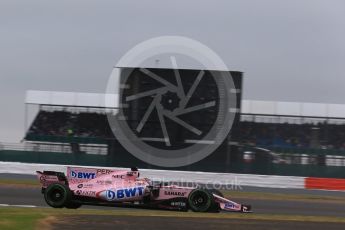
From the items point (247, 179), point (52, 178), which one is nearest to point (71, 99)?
point (247, 179)

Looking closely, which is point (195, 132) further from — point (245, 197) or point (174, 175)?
point (245, 197)

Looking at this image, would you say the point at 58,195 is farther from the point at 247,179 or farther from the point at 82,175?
the point at 247,179

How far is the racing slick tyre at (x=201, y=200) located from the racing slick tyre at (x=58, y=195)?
237 cm

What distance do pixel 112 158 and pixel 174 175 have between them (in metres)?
2.65

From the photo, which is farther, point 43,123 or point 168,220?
point 43,123

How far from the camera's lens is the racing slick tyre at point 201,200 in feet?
38.1

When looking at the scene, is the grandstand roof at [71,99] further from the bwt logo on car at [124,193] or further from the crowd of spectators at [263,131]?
the bwt logo on car at [124,193]

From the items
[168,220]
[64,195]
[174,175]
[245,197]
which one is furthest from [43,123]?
[168,220]

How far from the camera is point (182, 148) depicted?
2183 cm

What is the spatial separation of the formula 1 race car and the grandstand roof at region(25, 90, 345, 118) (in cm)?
1425

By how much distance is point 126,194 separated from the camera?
1166 cm

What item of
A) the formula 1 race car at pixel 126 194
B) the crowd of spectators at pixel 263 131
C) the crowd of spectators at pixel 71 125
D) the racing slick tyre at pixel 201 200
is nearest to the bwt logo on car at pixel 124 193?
the formula 1 race car at pixel 126 194

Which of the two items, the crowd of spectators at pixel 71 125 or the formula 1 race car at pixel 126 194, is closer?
the formula 1 race car at pixel 126 194

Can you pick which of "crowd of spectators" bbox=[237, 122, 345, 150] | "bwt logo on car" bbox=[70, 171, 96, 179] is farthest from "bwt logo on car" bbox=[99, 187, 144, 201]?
"crowd of spectators" bbox=[237, 122, 345, 150]
